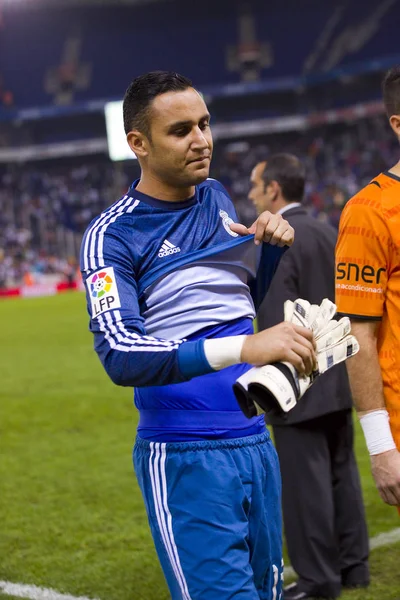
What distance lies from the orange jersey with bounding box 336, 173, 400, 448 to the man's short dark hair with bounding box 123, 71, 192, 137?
66 centimetres

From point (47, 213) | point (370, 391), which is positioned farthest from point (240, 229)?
point (47, 213)

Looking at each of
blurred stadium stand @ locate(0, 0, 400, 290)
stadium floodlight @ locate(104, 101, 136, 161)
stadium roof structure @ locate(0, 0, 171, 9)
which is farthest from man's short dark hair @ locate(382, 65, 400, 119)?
stadium roof structure @ locate(0, 0, 171, 9)

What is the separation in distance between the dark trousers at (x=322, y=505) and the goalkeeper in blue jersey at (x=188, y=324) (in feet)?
6.04

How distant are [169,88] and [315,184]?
39.9 metres

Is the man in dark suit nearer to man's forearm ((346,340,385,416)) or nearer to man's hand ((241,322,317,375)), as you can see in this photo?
man's forearm ((346,340,385,416))

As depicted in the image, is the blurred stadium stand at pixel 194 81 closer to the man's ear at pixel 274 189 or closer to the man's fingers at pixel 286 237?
the man's ear at pixel 274 189

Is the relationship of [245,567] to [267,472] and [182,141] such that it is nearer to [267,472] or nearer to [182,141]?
[267,472]

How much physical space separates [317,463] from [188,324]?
2.22 metres

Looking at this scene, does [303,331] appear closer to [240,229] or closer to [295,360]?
[295,360]

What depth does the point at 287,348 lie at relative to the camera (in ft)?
7.25

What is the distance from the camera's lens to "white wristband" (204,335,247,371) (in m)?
2.31

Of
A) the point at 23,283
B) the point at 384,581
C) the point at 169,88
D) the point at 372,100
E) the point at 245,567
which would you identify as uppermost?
the point at 372,100

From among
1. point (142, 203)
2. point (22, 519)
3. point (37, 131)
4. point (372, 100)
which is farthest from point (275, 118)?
point (142, 203)

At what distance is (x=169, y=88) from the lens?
9.07 ft
